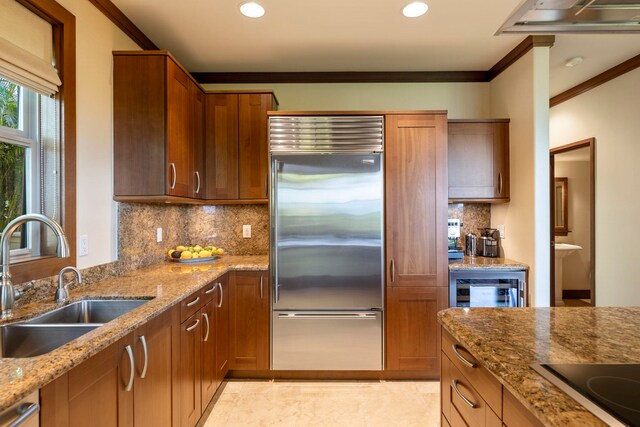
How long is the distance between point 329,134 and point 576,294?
461cm

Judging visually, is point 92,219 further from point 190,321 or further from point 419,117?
point 419,117

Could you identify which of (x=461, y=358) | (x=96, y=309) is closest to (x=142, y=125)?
(x=96, y=309)

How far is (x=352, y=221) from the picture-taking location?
8.25 feet

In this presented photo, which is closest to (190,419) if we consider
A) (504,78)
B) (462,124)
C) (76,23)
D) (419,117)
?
(76,23)

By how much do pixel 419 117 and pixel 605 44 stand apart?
164 centimetres

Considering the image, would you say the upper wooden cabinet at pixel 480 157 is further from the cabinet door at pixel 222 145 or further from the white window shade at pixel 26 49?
the white window shade at pixel 26 49

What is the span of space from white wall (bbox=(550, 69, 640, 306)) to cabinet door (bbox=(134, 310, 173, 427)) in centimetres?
377

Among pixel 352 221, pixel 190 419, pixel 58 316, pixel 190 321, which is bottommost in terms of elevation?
pixel 190 419

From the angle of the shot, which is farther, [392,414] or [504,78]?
[504,78]

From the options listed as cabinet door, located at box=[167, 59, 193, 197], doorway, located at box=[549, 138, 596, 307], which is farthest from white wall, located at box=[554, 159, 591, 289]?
cabinet door, located at box=[167, 59, 193, 197]

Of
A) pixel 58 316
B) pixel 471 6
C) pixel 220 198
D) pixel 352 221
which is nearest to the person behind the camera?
pixel 58 316

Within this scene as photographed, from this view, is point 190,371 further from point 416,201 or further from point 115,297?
point 416,201

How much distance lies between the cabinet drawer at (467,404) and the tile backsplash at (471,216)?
207 centimetres

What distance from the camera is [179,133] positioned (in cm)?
228
